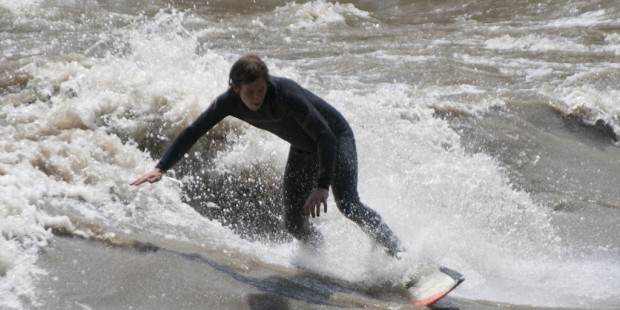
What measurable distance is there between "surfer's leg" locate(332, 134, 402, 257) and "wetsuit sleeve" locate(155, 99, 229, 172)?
2.50 feet

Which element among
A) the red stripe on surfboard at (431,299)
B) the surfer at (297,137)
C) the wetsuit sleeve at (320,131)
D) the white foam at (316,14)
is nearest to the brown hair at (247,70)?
the surfer at (297,137)

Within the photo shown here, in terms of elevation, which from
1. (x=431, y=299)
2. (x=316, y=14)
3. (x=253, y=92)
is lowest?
(x=431, y=299)

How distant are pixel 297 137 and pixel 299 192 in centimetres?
45

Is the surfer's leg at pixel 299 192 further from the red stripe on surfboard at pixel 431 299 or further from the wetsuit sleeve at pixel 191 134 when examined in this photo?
the red stripe on surfboard at pixel 431 299

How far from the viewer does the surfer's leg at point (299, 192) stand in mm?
4816

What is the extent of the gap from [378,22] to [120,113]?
930 cm

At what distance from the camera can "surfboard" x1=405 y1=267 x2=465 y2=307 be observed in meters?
4.24

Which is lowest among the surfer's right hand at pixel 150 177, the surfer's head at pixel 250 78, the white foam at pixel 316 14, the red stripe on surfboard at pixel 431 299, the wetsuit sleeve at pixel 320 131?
the red stripe on surfboard at pixel 431 299

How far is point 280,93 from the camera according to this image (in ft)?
14.1

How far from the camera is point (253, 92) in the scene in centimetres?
401

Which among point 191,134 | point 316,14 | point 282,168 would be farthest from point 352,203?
point 316,14

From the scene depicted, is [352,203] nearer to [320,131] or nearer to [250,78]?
[320,131]

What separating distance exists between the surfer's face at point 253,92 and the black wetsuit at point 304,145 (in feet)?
0.59

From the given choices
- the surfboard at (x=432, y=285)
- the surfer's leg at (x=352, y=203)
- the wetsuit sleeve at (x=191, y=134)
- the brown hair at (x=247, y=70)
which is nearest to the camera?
the brown hair at (x=247, y=70)
